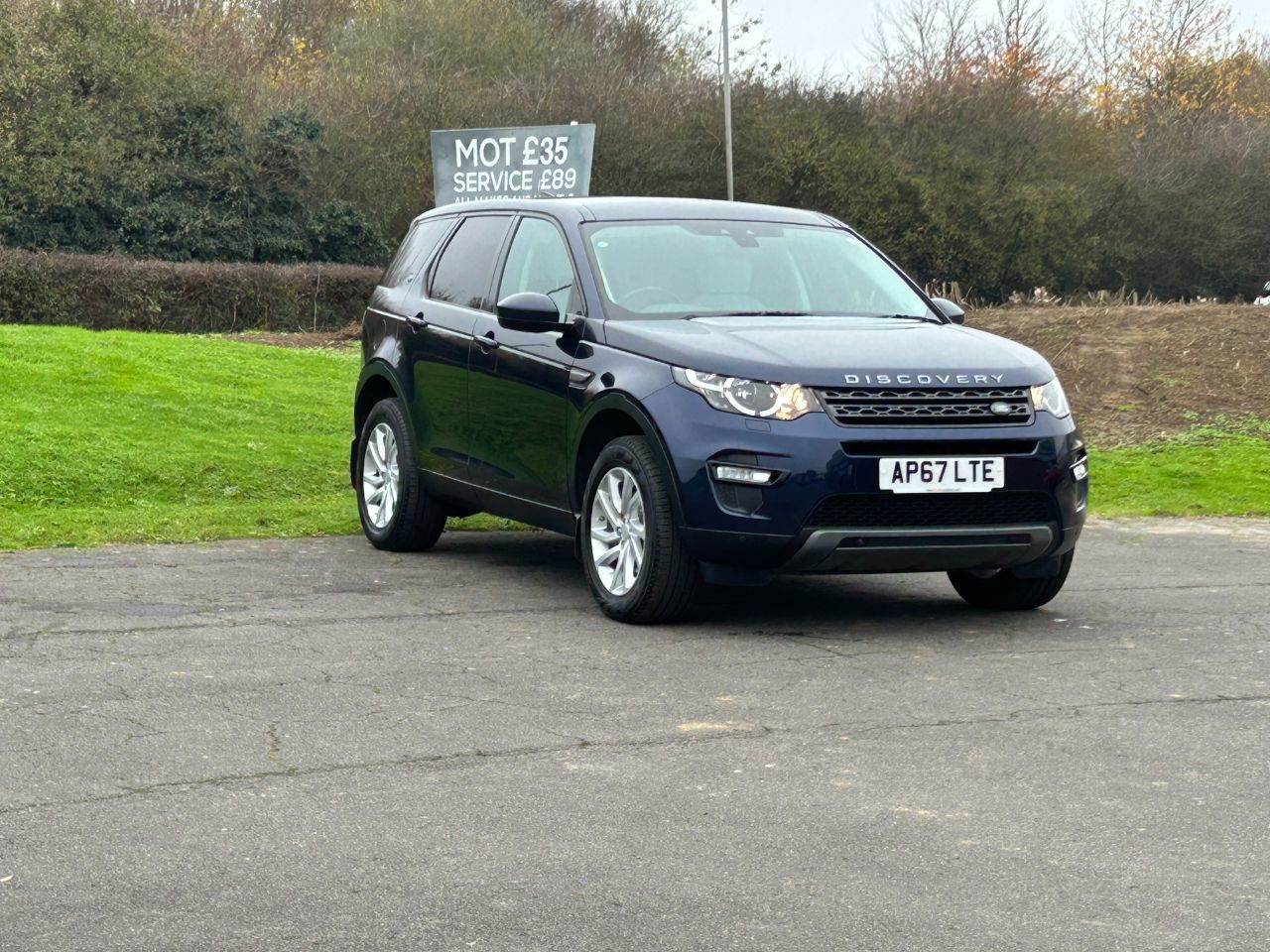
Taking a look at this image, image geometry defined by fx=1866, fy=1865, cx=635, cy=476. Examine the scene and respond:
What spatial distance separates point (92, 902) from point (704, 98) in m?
39.0

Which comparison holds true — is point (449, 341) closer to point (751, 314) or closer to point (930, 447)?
point (751, 314)

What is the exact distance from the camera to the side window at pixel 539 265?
877 cm

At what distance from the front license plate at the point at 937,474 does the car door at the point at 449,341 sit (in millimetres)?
2663

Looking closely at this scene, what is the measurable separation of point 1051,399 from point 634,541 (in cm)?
186

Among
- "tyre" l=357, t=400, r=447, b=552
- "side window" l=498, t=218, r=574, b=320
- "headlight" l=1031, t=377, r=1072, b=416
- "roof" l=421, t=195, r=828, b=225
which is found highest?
"roof" l=421, t=195, r=828, b=225

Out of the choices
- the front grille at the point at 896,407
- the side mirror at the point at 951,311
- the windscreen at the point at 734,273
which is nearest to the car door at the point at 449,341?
the windscreen at the point at 734,273

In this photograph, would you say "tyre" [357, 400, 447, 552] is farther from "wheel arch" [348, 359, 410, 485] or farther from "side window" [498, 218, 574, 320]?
"side window" [498, 218, 574, 320]

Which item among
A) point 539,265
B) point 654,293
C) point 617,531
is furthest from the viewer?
point 539,265

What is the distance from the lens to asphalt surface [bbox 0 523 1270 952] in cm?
407

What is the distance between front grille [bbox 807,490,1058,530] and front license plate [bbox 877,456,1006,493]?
0.04m

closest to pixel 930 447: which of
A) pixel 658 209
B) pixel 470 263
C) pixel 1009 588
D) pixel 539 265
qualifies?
pixel 1009 588

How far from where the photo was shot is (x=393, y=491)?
1014cm

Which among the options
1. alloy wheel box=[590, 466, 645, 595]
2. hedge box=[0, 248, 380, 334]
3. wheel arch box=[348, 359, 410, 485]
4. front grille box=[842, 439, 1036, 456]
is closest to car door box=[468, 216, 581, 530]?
alloy wheel box=[590, 466, 645, 595]

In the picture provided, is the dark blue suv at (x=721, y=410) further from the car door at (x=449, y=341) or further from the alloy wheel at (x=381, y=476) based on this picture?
the alloy wheel at (x=381, y=476)
